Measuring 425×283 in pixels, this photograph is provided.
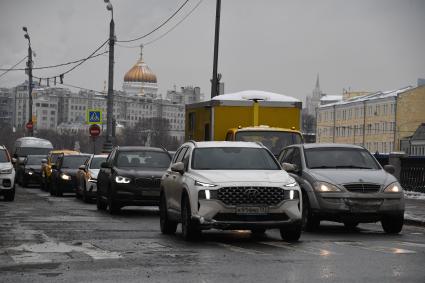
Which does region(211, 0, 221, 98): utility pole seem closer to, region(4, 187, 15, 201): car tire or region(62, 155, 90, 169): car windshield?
region(62, 155, 90, 169): car windshield

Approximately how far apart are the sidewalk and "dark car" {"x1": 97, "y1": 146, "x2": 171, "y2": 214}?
5.53 m

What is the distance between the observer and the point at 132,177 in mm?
24219

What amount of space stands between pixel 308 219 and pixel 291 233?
276 centimetres

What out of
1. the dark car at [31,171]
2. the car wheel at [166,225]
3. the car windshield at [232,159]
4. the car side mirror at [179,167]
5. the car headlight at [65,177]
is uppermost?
the car windshield at [232,159]

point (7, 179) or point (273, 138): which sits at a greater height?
point (273, 138)

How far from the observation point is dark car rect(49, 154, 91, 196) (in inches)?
1453

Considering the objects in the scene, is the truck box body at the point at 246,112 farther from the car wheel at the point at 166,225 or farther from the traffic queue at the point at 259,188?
the car wheel at the point at 166,225

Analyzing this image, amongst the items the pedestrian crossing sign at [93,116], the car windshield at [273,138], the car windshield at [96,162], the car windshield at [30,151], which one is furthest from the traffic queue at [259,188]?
the car windshield at [30,151]

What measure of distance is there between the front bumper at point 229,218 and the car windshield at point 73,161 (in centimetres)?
2326

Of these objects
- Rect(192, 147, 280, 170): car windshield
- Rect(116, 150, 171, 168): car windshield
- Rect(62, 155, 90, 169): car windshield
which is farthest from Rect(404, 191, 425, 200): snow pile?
Rect(192, 147, 280, 170): car windshield

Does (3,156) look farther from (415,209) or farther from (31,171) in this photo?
(31,171)

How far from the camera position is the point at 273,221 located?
15.7 meters

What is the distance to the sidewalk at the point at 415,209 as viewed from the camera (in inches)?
884

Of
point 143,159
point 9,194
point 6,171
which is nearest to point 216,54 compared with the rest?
point 9,194
